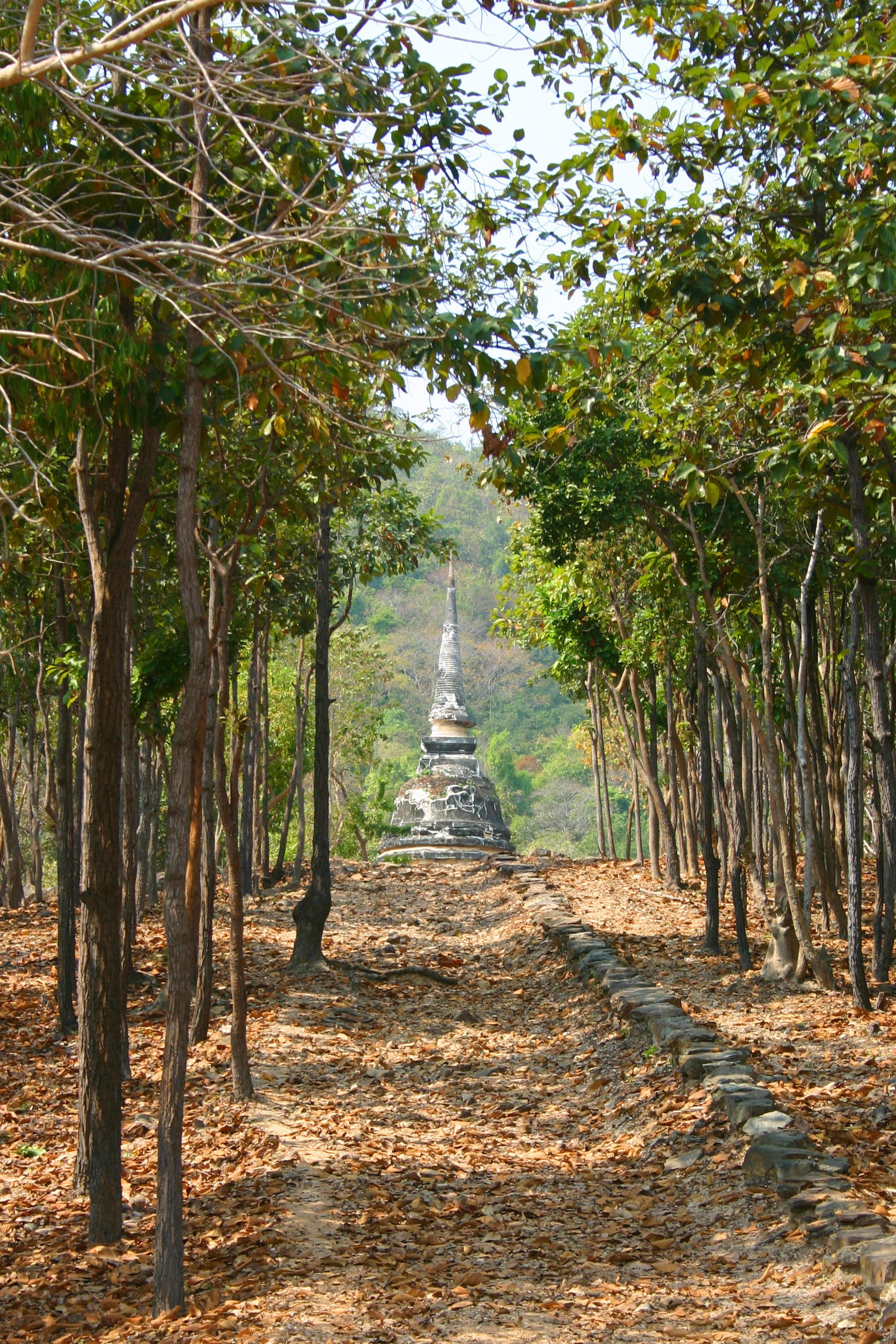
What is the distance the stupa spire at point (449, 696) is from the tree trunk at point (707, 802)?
1626cm

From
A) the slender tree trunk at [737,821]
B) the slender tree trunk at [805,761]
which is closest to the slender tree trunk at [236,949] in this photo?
the slender tree trunk at [805,761]

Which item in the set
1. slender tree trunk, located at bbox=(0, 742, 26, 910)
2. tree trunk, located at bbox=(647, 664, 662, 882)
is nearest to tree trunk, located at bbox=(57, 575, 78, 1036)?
slender tree trunk, located at bbox=(0, 742, 26, 910)

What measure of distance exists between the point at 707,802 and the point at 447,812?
13.3 metres

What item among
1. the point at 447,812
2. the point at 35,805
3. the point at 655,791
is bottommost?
the point at 447,812

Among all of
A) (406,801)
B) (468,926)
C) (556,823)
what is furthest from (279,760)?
(556,823)

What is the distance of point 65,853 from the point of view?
9.74 m

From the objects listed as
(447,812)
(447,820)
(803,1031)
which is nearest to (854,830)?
(803,1031)

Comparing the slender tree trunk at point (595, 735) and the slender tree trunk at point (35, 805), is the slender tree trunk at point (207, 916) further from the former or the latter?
the slender tree trunk at point (595, 735)

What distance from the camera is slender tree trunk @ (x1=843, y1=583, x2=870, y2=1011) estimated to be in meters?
8.60

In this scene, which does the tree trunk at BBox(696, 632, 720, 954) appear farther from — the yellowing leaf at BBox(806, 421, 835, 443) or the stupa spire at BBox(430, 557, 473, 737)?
the stupa spire at BBox(430, 557, 473, 737)

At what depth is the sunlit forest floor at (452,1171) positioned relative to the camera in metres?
4.85

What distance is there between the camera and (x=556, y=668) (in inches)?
825

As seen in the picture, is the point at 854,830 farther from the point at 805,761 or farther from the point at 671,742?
the point at 671,742

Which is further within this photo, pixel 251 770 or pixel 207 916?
pixel 251 770
